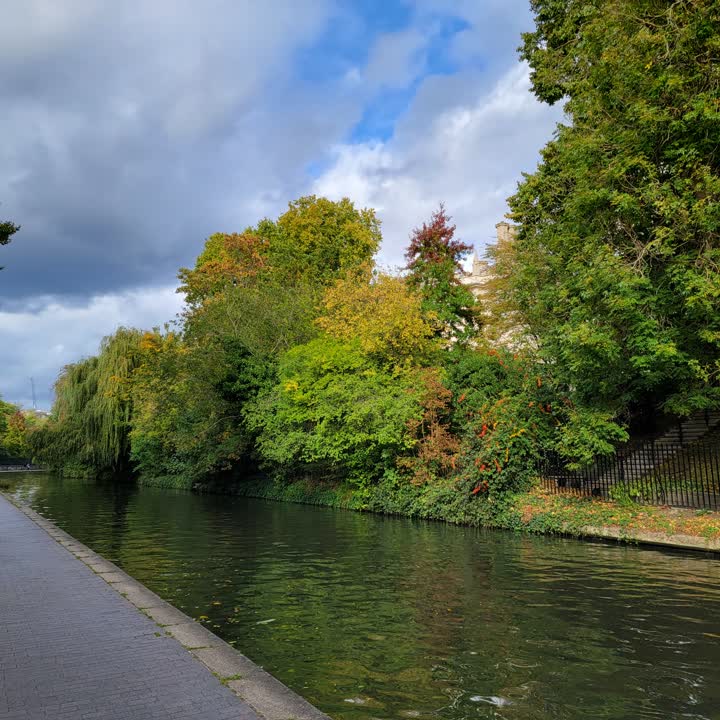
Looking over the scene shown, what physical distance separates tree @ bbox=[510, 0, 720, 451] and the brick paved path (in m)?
11.5

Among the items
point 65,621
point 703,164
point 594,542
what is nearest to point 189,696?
point 65,621

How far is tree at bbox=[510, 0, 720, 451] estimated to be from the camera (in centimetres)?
1445

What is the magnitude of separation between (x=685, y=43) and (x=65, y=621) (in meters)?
16.2

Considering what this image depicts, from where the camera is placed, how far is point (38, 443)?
5256cm

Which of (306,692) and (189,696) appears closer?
(189,696)

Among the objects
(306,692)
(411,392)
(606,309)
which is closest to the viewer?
(306,692)

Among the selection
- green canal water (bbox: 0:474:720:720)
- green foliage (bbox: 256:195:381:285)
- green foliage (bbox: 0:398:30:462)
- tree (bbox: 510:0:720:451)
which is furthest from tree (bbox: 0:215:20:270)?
green foliage (bbox: 0:398:30:462)

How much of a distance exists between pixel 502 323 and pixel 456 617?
26.8 m

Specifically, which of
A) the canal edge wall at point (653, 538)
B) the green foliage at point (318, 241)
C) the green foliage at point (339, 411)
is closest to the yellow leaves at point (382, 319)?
the green foliage at point (339, 411)

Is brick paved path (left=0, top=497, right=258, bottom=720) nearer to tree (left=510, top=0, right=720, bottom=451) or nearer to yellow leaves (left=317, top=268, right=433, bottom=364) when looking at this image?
tree (left=510, top=0, right=720, bottom=451)

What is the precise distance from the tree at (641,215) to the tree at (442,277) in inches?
411

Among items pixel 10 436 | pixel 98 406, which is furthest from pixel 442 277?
pixel 10 436

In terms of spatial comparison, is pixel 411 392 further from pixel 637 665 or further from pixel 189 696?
pixel 189 696

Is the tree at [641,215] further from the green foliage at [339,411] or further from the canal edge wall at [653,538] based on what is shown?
the green foliage at [339,411]
